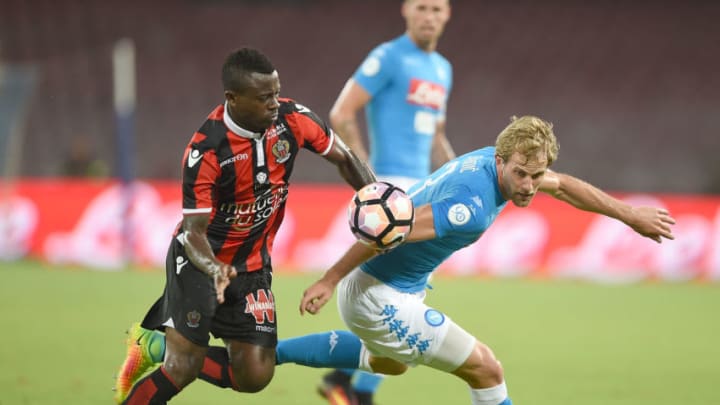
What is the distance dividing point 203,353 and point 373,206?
3.69ft

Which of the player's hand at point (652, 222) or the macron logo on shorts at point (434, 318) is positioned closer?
the macron logo on shorts at point (434, 318)

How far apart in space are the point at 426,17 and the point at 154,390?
10.7 ft

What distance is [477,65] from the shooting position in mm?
20047

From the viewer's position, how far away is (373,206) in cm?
413

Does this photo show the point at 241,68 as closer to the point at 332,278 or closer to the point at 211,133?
the point at 211,133

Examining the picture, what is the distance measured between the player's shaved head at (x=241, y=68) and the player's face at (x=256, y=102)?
0.7 inches

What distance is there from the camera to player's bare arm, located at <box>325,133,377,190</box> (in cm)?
473

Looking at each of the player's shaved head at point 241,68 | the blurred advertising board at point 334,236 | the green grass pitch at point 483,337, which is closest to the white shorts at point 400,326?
the player's shaved head at point 241,68

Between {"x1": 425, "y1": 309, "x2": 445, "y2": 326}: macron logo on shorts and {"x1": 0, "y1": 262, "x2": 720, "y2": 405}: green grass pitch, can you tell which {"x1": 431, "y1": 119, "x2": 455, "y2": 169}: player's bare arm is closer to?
{"x1": 0, "y1": 262, "x2": 720, "y2": 405}: green grass pitch

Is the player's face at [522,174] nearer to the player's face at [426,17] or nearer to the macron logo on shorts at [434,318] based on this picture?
the macron logo on shorts at [434,318]

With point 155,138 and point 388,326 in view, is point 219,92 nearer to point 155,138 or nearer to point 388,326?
point 155,138

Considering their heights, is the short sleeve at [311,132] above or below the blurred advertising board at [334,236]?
above

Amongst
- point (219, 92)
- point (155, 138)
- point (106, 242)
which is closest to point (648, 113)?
point (219, 92)

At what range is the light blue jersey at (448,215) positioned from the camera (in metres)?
4.24
